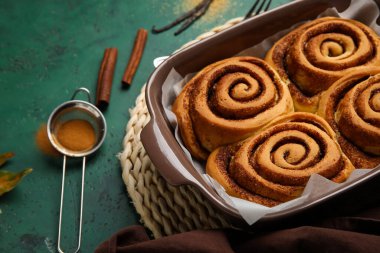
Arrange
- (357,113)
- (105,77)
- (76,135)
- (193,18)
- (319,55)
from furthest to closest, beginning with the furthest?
(193,18) < (105,77) < (76,135) < (319,55) < (357,113)

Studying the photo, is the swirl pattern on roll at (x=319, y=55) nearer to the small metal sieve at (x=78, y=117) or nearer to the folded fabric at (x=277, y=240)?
the folded fabric at (x=277, y=240)

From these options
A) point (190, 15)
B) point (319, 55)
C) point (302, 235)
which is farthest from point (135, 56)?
point (302, 235)

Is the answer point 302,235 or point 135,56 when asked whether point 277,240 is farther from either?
point 135,56

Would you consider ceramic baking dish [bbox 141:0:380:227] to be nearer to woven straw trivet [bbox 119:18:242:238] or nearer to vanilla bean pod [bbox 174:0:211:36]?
woven straw trivet [bbox 119:18:242:238]

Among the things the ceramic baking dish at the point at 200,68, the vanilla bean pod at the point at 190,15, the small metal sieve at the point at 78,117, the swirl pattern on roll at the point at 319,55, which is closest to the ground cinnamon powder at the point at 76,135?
the small metal sieve at the point at 78,117

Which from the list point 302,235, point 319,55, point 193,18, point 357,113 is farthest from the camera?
point 193,18

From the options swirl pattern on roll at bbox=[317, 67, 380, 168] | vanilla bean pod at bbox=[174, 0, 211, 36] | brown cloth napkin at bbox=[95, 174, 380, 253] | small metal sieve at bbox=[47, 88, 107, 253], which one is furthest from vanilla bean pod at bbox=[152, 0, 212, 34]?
brown cloth napkin at bbox=[95, 174, 380, 253]
